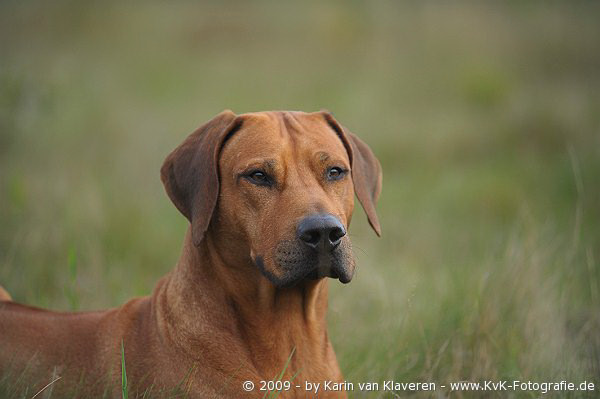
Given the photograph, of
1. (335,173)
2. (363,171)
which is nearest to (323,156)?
(335,173)

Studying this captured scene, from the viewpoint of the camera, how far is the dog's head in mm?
3170

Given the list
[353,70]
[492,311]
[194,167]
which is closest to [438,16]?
[353,70]

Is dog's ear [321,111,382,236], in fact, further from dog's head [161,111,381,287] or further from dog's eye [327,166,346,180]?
dog's eye [327,166,346,180]

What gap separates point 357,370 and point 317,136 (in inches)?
64.7

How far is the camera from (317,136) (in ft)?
12.0

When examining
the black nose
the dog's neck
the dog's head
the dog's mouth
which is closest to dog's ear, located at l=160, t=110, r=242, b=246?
the dog's head

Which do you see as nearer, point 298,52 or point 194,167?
point 194,167

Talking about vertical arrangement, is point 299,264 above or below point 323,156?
below

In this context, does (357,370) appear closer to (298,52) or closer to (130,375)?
(130,375)

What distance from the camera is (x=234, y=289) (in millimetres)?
3414

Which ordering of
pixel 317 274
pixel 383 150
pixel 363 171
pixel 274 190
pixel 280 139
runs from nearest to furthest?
1. pixel 317 274
2. pixel 274 190
3. pixel 280 139
4. pixel 363 171
5. pixel 383 150

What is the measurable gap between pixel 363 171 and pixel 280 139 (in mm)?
640

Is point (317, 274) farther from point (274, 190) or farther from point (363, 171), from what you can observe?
point (363, 171)

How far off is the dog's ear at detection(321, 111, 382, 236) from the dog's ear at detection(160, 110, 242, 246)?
2.03ft
